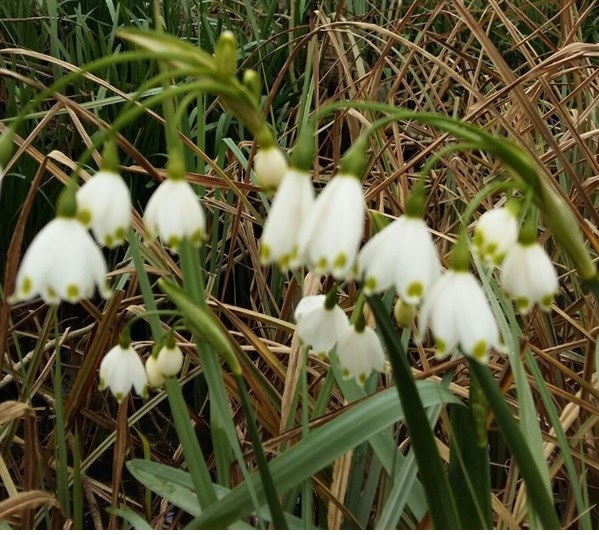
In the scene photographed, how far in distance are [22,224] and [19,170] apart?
980 mm

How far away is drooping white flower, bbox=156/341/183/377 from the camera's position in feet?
2.74

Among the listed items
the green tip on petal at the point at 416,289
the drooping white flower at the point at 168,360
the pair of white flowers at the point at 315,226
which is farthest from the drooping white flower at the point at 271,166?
the drooping white flower at the point at 168,360

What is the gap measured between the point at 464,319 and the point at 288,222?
144 millimetres

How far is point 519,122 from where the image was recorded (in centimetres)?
194

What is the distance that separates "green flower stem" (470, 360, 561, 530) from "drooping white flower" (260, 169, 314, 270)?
0.59 ft

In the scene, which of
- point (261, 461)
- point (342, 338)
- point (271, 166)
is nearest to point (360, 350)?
point (342, 338)

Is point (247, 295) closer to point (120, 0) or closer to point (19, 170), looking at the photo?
point (19, 170)

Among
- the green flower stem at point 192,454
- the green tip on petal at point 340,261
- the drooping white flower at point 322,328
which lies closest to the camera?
the green tip on petal at point 340,261

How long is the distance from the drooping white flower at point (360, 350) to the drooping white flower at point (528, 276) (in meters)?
0.19

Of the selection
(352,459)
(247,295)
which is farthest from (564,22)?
(352,459)

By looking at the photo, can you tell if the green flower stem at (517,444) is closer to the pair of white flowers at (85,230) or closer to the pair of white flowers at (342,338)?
the pair of white flowers at (342,338)

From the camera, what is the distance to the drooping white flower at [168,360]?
32.9 inches

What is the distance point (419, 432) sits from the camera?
2.35 feet

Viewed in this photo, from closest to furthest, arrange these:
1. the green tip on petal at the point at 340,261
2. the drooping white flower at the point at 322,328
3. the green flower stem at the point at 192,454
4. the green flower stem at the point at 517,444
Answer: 1. the green tip on petal at the point at 340,261
2. the green flower stem at the point at 517,444
3. the drooping white flower at the point at 322,328
4. the green flower stem at the point at 192,454
